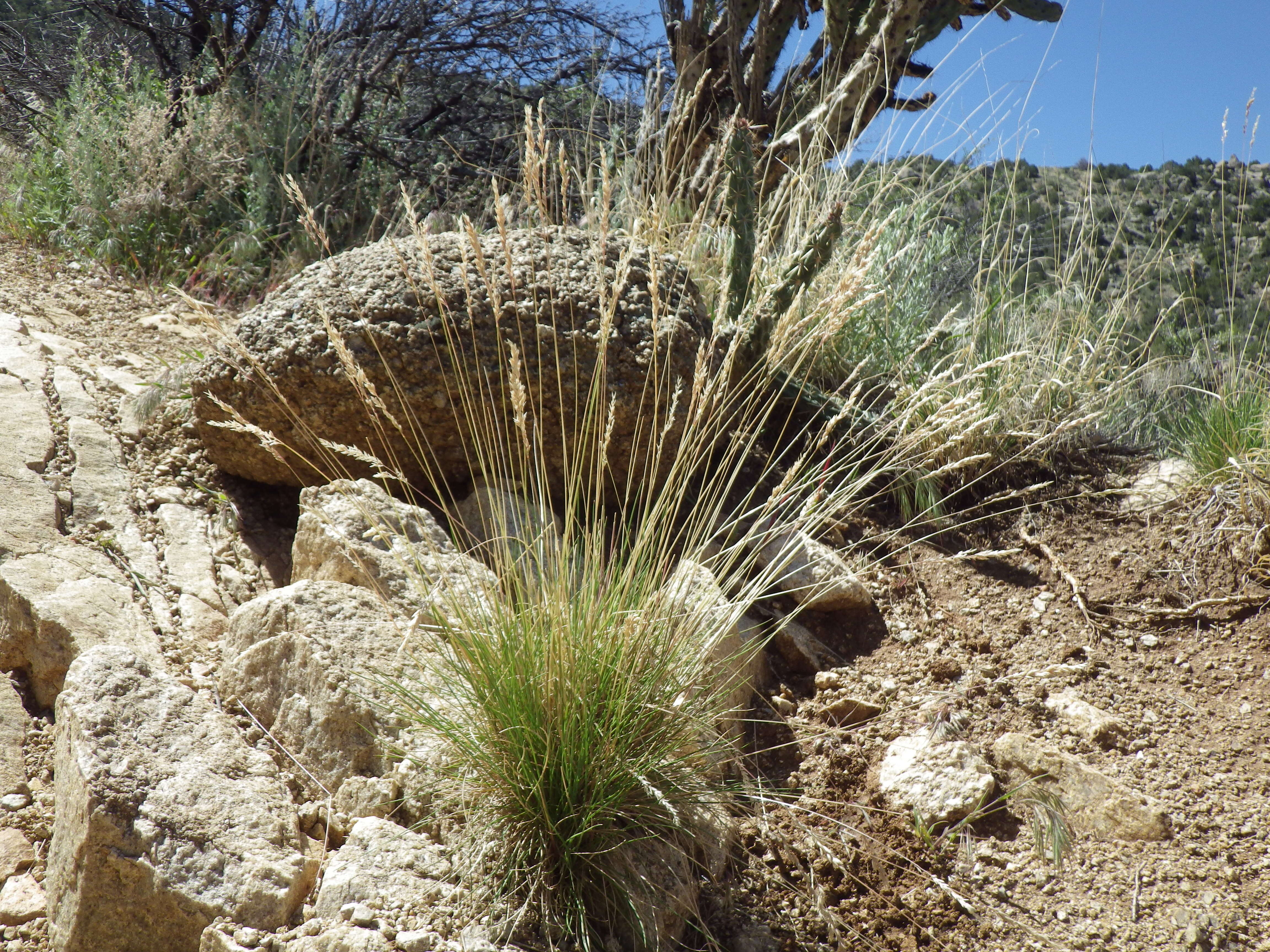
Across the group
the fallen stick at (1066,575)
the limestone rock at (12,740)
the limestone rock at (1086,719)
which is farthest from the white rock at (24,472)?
the fallen stick at (1066,575)

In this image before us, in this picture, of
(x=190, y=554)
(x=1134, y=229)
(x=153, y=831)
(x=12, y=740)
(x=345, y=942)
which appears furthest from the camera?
(x=1134, y=229)

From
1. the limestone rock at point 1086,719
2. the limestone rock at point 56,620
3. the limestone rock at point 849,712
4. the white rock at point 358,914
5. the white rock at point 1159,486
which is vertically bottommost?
the white rock at point 358,914

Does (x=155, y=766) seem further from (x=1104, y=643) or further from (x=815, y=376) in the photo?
(x=815, y=376)

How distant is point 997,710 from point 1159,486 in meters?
1.26

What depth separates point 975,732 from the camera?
2.16 metres

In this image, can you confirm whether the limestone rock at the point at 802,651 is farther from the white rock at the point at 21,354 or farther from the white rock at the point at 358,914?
the white rock at the point at 21,354

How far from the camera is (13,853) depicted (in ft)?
5.43

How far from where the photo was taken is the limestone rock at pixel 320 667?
181 cm

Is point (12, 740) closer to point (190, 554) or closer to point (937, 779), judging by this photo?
point (190, 554)

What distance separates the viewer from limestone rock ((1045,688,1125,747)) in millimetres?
2115

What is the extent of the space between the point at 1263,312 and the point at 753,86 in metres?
8.27

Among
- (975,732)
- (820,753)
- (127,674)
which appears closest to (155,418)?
(127,674)

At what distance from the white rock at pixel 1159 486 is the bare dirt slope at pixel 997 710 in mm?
48

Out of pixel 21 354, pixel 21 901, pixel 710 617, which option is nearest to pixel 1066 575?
pixel 710 617
